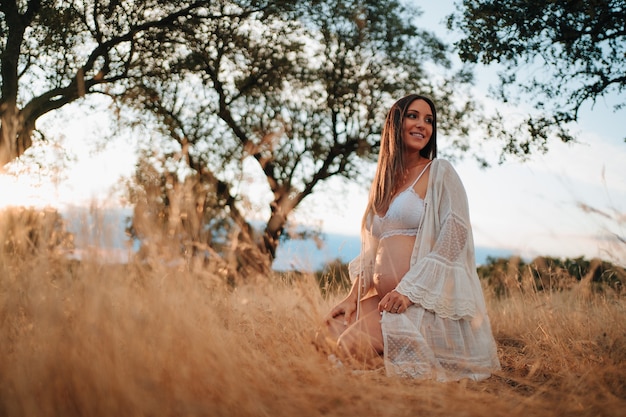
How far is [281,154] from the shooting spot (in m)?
15.2

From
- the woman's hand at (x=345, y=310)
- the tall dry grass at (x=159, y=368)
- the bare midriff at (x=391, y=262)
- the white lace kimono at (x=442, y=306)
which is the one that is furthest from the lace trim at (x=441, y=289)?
the woman's hand at (x=345, y=310)

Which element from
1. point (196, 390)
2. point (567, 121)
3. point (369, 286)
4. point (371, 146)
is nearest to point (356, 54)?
point (371, 146)

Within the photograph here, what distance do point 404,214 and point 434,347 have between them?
37.4 inches

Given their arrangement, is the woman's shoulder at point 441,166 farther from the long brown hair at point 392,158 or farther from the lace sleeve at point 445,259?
the long brown hair at point 392,158

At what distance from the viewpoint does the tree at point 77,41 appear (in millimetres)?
10945

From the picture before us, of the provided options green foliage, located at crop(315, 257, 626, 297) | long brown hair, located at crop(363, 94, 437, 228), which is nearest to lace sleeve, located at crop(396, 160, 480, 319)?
green foliage, located at crop(315, 257, 626, 297)

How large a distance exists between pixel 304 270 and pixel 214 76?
10.8m

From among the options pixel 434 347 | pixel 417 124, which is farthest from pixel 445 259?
pixel 417 124

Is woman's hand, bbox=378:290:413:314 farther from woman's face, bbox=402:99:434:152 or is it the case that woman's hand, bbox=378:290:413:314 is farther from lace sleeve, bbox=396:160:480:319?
woman's face, bbox=402:99:434:152

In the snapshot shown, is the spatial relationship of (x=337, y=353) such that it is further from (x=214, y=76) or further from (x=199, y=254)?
(x=214, y=76)

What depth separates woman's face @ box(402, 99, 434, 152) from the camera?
4.46 metres

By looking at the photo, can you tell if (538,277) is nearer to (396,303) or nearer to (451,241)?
(451,241)

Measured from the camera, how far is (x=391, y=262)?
401 centimetres

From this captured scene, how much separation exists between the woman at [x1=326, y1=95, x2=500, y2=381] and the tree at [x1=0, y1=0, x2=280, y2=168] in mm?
8455
